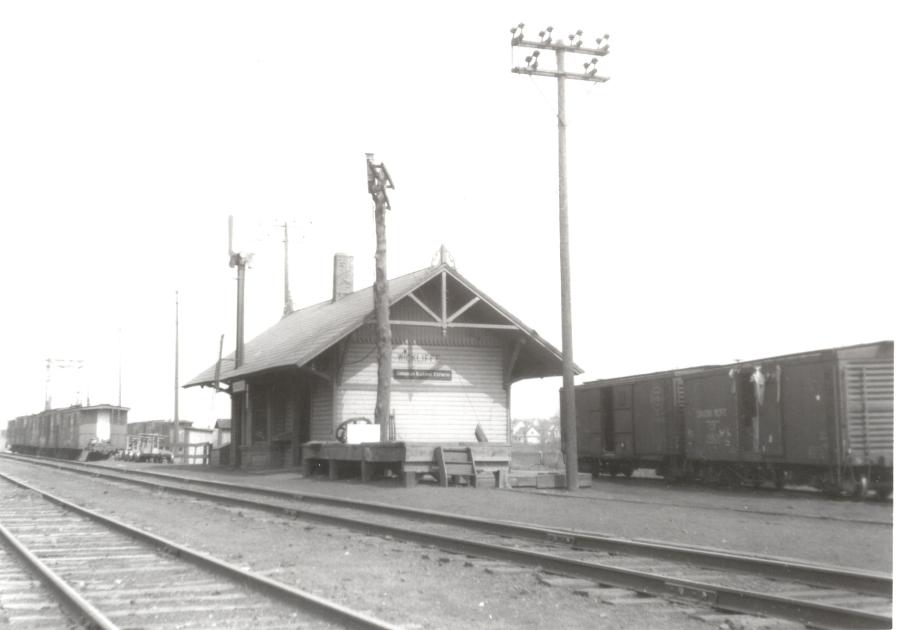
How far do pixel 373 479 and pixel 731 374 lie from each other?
8394 mm

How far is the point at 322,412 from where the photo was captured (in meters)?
26.3

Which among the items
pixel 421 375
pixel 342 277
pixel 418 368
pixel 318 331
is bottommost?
pixel 421 375

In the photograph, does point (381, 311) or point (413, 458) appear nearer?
point (413, 458)

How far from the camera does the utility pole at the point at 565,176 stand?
1911cm

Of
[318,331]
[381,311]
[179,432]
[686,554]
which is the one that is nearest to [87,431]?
[179,432]

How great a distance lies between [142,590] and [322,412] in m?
18.7

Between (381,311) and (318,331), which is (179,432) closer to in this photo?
(318,331)

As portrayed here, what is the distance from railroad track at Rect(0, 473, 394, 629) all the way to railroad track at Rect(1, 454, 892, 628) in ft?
8.01

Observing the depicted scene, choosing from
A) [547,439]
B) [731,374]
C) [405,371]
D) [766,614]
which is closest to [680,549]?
[766,614]

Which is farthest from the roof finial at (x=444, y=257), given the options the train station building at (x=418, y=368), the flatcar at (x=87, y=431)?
the flatcar at (x=87, y=431)

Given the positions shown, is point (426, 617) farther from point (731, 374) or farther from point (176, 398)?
point (176, 398)

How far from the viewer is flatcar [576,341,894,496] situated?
15789 mm

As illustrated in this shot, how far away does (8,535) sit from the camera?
11.1m

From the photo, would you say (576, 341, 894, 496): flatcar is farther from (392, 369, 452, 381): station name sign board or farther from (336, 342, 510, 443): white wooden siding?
(392, 369, 452, 381): station name sign board
